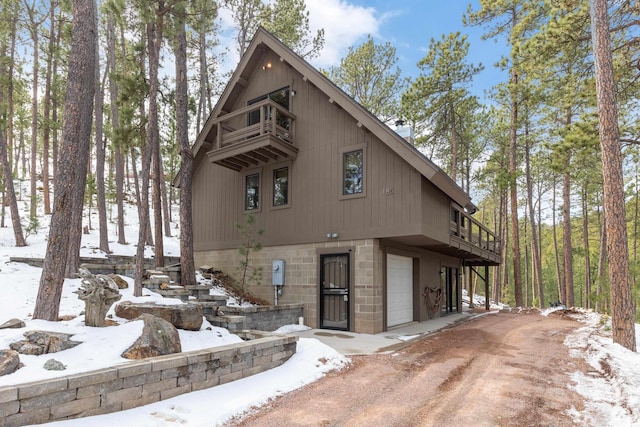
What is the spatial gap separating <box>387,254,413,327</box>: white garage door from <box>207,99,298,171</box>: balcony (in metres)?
4.49

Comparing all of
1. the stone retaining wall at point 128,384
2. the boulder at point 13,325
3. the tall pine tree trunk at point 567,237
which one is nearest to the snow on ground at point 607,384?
the stone retaining wall at point 128,384

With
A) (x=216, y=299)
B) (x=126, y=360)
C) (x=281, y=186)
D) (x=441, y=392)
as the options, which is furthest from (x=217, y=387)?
(x=281, y=186)

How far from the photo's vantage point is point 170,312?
632cm

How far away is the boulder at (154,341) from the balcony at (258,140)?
6.41 meters

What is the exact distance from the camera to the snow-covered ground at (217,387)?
3.94 metres

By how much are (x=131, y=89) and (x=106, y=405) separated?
30.2 ft

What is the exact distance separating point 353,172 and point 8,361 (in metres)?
8.17

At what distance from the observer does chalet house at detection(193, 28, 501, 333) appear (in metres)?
9.64

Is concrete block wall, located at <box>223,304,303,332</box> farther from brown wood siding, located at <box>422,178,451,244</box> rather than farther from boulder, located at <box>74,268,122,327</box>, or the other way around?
brown wood siding, located at <box>422,178,451,244</box>

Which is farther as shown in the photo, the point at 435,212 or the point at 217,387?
the point at 435,212

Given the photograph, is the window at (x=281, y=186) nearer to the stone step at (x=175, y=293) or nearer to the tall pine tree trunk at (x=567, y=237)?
the stone step at (x=175, y=293)

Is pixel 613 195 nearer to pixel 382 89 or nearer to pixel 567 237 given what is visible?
pixel 567 237

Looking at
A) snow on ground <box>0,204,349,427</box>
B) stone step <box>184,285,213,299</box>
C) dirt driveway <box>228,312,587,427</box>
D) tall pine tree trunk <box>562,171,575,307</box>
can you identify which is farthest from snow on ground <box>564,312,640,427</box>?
tall pine tree trunk <box>562,171,575,307</box>

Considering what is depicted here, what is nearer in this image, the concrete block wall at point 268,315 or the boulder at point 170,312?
the boulder at point 170,312
